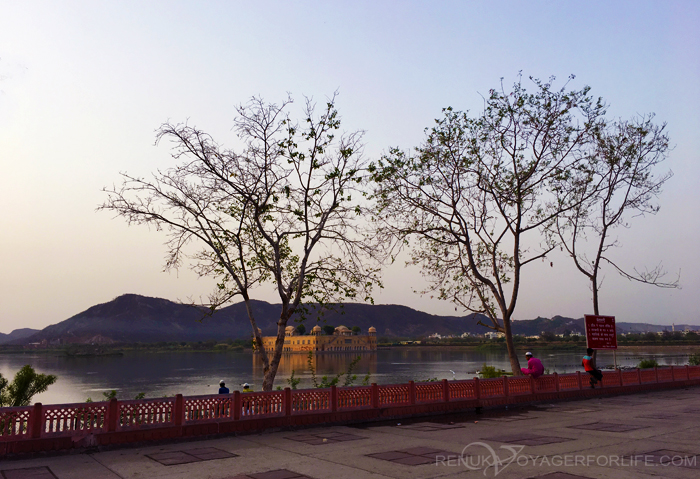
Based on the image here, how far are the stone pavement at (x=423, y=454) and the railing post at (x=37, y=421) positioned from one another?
46 centimetres

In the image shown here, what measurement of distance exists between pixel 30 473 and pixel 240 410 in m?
4.86

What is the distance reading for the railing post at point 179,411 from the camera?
1201 cm

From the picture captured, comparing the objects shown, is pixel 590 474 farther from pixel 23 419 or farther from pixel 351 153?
pixel 351 153

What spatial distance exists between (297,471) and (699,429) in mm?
9924

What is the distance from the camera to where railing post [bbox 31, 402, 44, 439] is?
10.4 meters

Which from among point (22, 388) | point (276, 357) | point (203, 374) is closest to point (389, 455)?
point (276, 357)

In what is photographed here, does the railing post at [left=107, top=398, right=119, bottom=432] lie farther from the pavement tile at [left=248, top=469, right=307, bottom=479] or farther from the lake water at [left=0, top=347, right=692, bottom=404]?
the lake water at [left=0, top=347, right=692, bottom=404]

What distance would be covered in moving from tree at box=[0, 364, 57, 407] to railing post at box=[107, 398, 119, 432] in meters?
10.1

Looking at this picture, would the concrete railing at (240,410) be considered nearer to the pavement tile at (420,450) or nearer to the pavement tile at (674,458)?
the pavement tile at (420,450)

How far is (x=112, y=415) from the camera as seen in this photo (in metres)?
11.2

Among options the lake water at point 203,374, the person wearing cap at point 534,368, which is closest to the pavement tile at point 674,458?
the person wearing cap at point 534,368

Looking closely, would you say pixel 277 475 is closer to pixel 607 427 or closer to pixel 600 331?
pixel 607 427

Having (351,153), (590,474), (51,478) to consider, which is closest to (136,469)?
(51,478)

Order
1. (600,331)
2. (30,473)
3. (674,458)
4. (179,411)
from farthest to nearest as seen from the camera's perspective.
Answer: (600,331) → (179,411) → (674,458) → (30,473)
